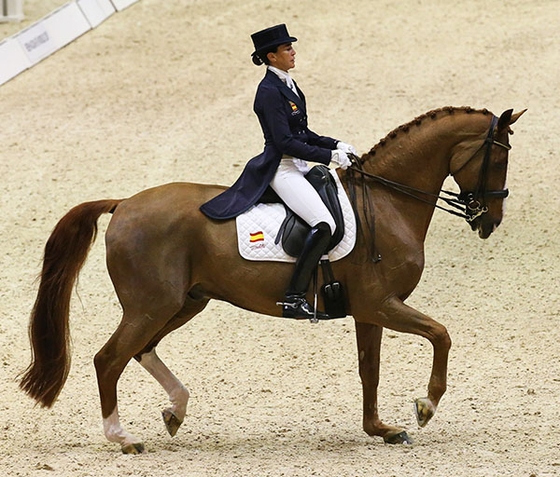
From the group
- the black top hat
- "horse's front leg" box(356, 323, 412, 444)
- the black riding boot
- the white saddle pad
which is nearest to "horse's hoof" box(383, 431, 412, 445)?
"horse's front leg" box(356, 323, 412, 444)

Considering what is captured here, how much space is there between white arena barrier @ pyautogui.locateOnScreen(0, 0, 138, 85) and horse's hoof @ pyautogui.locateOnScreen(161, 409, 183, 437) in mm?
8615

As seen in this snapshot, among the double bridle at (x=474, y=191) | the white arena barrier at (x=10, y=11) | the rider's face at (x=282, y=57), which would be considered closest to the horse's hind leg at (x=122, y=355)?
the double bridle at (x=474, y=191)

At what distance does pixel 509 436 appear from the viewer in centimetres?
676

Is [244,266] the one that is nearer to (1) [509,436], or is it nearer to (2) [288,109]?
(2) [288,109]

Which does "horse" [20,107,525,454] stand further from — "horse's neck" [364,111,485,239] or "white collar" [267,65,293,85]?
"white collar" [267,65,293,85]

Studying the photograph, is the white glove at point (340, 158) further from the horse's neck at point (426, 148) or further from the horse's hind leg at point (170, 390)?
the horse's hind leg at point (170, 390)

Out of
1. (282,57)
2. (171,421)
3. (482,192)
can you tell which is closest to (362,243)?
(482,192)

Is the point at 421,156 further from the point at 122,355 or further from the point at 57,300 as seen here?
the point at 57,300

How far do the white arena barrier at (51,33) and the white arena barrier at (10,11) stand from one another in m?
1.08

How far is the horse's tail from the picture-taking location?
264 inches

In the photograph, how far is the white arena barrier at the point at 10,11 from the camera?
1648cm

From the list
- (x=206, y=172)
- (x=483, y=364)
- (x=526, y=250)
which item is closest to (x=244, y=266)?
(x=483, y=364)

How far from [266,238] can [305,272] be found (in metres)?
0.31

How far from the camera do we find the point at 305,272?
6.34 meters
